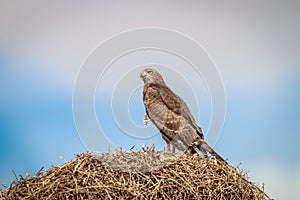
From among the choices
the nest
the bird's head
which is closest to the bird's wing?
the bird's head

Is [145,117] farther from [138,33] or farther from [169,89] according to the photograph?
[138,33]

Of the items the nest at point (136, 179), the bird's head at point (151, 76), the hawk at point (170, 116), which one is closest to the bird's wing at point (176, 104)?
the hawk at point (170, 116)

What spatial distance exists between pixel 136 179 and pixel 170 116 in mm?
2399

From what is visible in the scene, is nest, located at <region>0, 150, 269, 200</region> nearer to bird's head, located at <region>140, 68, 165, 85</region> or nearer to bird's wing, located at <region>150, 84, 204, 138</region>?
bird's wing, located at <region>150, 84, 204, 138</region>

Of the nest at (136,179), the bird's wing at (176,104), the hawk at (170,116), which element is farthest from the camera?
the bird's wing at (176,104)

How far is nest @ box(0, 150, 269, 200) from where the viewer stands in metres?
5.79

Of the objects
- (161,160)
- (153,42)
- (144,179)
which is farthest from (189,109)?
(144,179)

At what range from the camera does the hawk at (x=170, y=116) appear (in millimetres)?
7707

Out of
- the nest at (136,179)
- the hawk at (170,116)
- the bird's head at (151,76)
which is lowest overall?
the nest at (136,179)

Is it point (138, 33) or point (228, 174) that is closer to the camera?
point (228, 174)

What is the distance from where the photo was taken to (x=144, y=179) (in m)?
5.93

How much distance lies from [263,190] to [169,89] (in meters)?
2.66

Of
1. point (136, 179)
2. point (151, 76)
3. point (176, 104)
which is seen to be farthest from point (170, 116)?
point (136, 179)

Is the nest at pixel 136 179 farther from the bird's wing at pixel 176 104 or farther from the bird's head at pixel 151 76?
the bird's head at pixel 151 76
